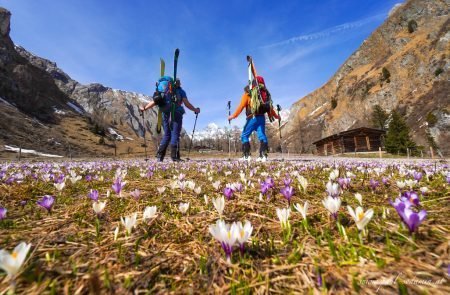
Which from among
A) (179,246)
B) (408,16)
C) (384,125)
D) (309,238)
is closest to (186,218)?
(179,246)

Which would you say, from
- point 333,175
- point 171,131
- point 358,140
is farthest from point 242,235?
point 358,140

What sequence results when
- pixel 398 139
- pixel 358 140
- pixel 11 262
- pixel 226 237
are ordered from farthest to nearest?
pixel 358 140
pixel 398 139
pixel 226 237
pixel 11 262

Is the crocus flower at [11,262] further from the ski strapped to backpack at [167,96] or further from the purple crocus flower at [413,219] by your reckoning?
the ski strapped to backpack at [167,96]

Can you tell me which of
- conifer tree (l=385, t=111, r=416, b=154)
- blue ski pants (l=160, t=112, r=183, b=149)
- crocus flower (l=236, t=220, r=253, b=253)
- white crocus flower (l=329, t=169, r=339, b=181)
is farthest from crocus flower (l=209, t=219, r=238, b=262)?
conifer tree (l=385, t=111, r=416, b=154)

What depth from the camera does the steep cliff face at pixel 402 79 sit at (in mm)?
72188

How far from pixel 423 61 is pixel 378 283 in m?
118

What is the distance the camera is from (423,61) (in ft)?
295

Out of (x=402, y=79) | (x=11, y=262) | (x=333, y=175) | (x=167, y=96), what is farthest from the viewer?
(x=402, y=79)

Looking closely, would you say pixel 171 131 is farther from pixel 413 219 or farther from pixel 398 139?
pixel 398 139

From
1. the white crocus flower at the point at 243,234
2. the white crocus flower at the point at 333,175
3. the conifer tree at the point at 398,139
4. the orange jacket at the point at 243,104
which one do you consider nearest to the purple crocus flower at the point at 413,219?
the white crocus flower at the point at 243,234

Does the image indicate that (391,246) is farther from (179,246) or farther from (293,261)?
(179,246)

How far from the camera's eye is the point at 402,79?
313 ft

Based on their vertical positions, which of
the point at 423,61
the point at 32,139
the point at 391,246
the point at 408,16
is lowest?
the point at 391,246

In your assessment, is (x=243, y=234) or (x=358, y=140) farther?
(x=358, y=140)
